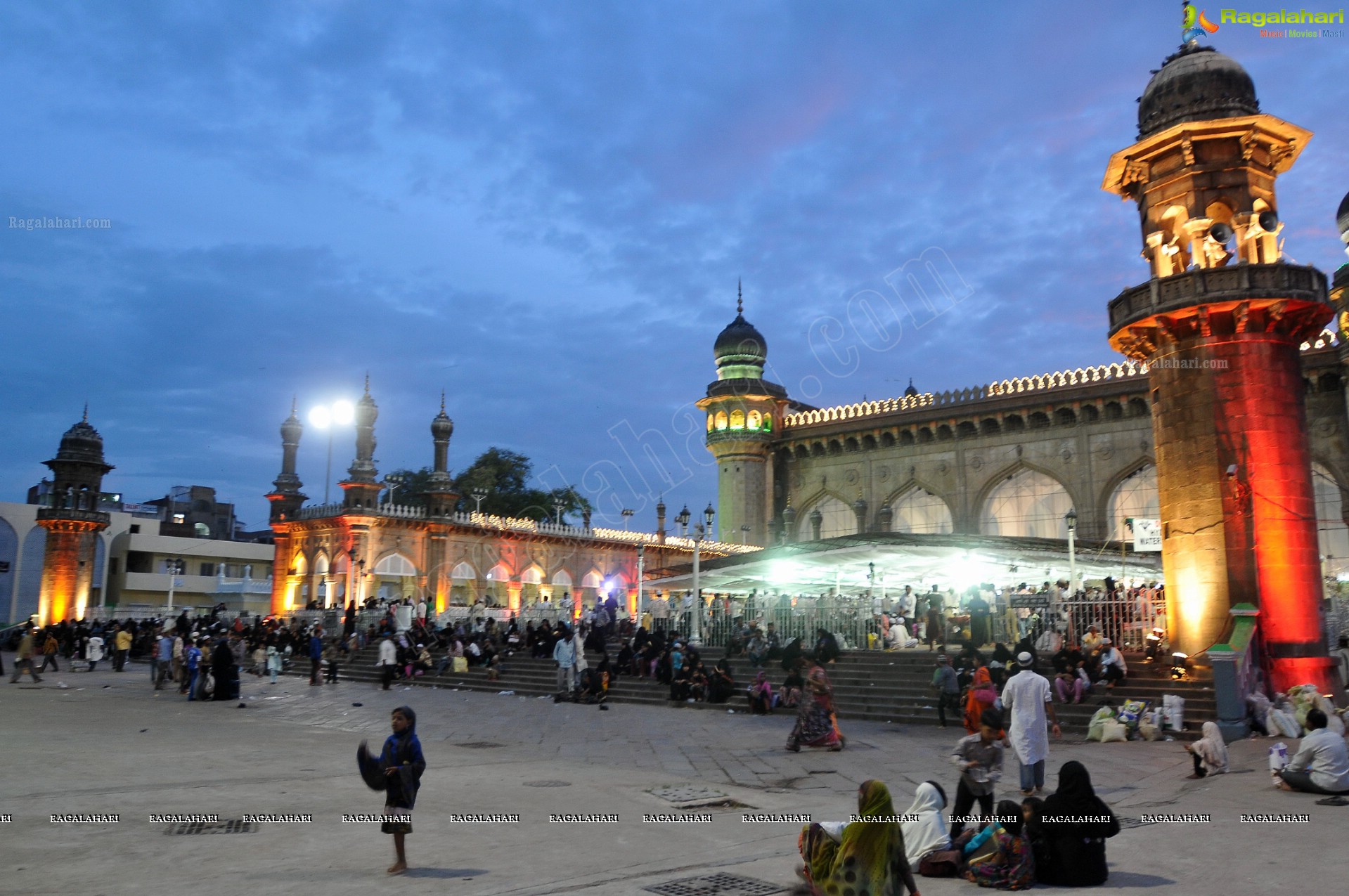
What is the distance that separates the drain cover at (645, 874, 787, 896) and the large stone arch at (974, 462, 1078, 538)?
1184 inches

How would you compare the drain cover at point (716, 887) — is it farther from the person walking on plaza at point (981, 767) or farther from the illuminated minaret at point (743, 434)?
the illuminated minaret at point (743, 434)

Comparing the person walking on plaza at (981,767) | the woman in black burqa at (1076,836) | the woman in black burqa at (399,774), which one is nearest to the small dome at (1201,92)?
the person walking on plaza at (981,767)

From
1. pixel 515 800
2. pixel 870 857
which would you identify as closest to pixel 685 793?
pixel 515 800

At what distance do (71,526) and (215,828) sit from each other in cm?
4093

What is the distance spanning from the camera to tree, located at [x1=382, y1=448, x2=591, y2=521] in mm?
59844

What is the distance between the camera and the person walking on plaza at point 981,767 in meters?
7.43

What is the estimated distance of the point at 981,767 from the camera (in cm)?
743

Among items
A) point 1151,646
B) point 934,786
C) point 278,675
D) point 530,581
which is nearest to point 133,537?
point 530,581

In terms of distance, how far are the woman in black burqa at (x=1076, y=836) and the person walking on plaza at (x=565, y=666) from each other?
14907 millimetres

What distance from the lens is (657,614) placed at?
27172 millimetres

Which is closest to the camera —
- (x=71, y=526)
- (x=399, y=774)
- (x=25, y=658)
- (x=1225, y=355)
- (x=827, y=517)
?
(x=399, y=774)

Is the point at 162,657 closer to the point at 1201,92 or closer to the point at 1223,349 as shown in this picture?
the point at 1223,349

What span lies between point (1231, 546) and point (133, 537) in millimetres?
51816

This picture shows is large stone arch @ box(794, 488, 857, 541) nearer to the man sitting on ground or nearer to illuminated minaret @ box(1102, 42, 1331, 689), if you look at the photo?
illuminated minaret @ box(1102, 42, 1331, 689)
